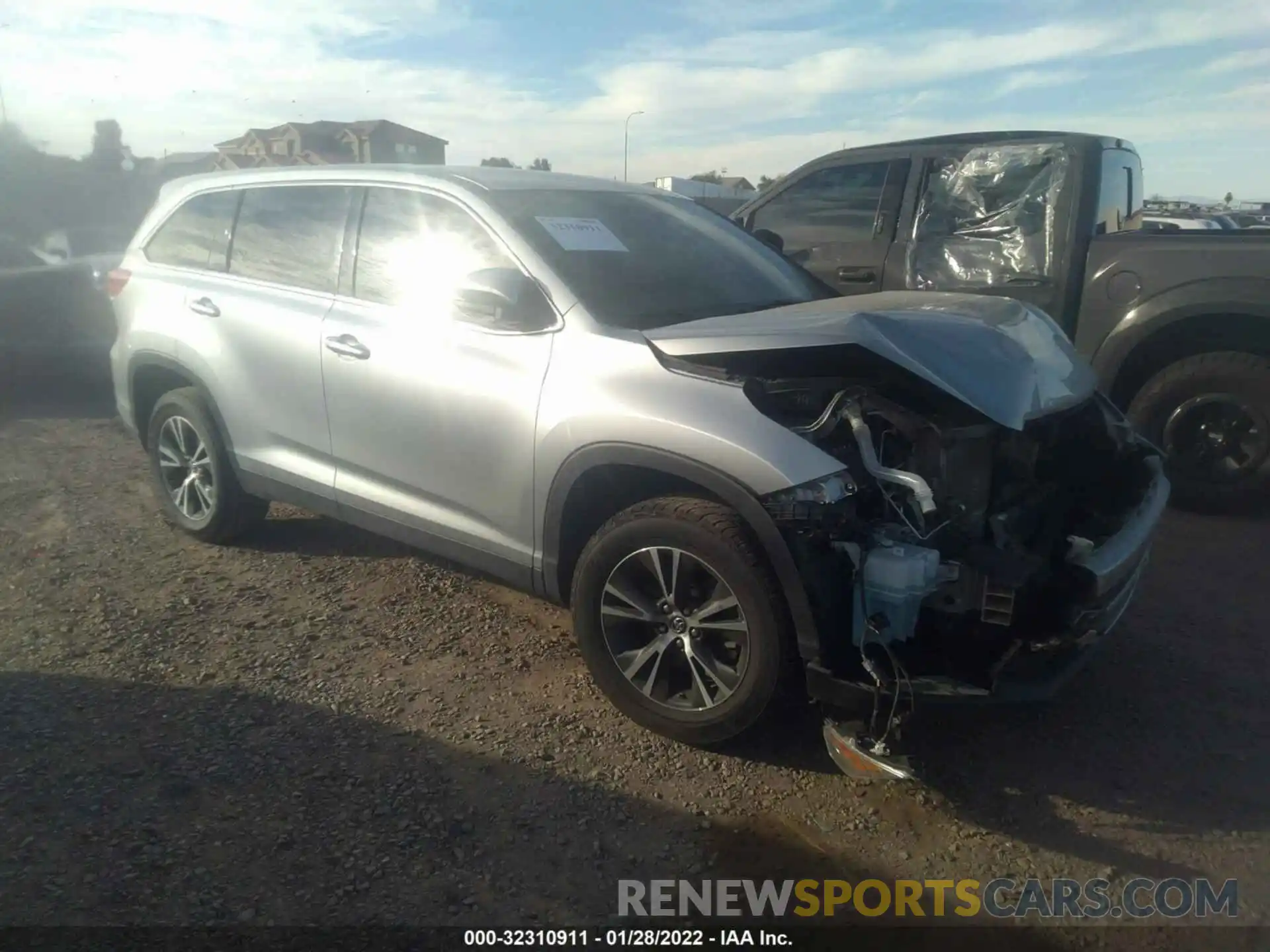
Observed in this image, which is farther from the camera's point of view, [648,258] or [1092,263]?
[1092,263]

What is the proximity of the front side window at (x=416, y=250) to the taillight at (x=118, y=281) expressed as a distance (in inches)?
71.4

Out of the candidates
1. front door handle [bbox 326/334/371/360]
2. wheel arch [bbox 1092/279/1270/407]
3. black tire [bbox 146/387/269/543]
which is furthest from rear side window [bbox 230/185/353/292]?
wheel arch [bbox 1092/279/1270/407]

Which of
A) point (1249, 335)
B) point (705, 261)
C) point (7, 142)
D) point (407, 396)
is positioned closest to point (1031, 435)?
point (705, 261)

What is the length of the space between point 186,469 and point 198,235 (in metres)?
1.18

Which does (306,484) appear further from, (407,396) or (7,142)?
(7,142)

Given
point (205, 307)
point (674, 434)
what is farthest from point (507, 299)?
point (205, 307)

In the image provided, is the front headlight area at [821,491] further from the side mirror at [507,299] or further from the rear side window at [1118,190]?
the rear side window at [1118,190]

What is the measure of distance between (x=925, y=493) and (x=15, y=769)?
2.91 m

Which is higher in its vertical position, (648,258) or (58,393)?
(648,258)

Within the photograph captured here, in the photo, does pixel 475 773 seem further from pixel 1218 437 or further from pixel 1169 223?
pixel 1169 223

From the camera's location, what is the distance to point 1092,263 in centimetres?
552

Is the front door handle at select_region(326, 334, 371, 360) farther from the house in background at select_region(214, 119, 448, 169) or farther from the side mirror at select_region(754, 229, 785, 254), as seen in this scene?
the house in background at select_region(214, 119, 448, 169)

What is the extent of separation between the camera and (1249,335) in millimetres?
5273

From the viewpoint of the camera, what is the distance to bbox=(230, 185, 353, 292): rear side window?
4.30m
